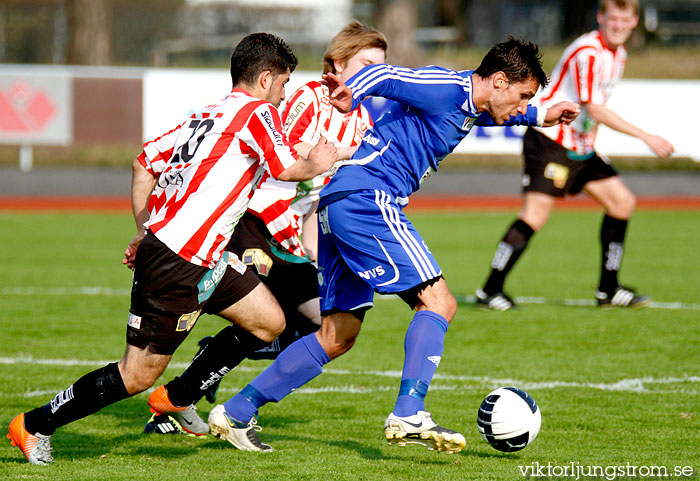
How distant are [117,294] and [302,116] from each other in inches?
193

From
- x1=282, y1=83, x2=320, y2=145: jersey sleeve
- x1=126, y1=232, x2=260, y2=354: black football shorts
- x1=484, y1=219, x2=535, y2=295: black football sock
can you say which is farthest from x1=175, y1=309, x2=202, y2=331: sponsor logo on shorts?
x1=484, y1=219, x2=535, y2=295: black football sock

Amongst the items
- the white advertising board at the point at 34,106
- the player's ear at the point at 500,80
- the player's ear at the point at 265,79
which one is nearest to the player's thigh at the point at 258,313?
the player's ear at the point at 265,79

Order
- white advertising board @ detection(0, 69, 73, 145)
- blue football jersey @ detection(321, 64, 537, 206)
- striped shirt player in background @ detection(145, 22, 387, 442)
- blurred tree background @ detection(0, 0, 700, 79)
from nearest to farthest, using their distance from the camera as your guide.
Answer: blue football jersey @ detection(321, 64, 537, 206) → striped shirt player in background @ detection(145, 22, 387, 442) → white advertising board @ detection(0, 69, 73, 145) → blurred tree background @ detection(0, 0, 700, 79)

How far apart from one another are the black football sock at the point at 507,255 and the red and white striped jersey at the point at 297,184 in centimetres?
339

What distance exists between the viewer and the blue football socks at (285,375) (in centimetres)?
461

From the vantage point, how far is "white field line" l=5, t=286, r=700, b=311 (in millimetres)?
8750

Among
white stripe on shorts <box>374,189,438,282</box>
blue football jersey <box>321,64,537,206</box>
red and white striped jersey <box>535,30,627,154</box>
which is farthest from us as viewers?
red and white striped jersey <box>535,30,627,154</box>

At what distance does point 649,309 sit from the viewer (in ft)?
28.0

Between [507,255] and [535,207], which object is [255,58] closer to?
[507,255]

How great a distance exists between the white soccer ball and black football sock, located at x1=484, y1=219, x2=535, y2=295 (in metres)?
4.16

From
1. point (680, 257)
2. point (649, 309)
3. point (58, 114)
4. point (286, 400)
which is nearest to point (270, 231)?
point (286, 400)

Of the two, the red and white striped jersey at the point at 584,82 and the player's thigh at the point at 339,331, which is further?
the red and white striped jersey at the point at 584,82

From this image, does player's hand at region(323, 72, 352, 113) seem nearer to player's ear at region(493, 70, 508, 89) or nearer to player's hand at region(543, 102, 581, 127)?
player's ear at region(493, 70, 508, 89)

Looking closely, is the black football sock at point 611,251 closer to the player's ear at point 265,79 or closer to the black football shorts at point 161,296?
the player's ear at point 265,79
